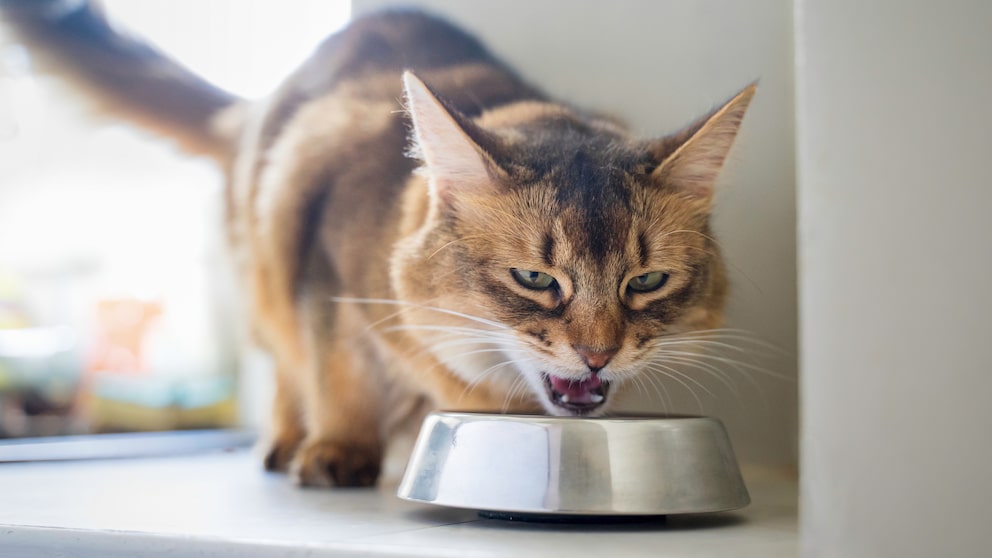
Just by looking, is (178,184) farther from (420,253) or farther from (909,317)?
(909,317)

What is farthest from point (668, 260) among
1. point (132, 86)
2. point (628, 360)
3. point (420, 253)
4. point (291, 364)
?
point (132, 86)

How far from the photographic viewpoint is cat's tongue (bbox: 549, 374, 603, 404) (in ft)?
3.35

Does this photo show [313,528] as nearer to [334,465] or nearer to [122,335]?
[334,465]

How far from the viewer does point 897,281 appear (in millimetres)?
537

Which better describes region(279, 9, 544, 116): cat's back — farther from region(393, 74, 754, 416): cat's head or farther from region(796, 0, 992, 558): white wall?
region(796, 0, 992, 558): white wall

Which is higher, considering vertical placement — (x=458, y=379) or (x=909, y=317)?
(x=909, y=317)

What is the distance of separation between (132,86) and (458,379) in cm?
92

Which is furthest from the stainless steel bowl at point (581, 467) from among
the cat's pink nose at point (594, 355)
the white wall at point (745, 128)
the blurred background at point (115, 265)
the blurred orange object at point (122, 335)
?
the blurred orange object at point (122, 335)

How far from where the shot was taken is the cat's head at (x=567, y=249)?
3.20 ft

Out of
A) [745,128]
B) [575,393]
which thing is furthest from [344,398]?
[745,128]

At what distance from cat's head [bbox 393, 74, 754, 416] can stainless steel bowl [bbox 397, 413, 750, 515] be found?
0.56 feet

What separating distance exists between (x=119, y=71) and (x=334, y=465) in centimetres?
→ 91

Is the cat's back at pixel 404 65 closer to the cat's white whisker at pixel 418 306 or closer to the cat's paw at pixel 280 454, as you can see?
the cat's white whisker at pixel 418 306

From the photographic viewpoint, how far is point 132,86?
5.45ft
